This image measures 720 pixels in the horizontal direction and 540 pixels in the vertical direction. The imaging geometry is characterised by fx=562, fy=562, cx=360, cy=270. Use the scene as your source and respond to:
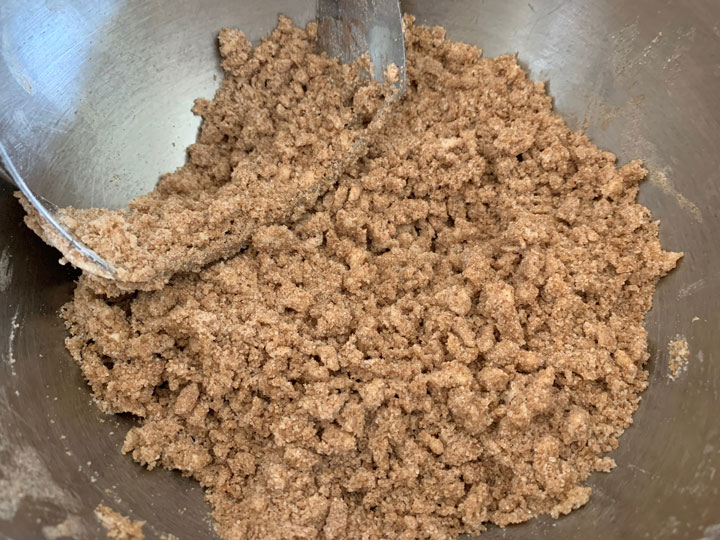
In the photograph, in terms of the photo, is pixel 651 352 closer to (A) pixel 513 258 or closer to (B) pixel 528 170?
Result: (A) pixel 513 258

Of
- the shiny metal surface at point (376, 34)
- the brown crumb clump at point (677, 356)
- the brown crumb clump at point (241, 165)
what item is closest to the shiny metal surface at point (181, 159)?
the brown crumb clump at point (677, 356)

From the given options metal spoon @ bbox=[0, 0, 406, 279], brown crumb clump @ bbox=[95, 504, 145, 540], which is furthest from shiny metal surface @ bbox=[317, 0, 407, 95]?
brown crumb clump @ bbox=[95, 504, 145, 540]

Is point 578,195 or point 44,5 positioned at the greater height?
point 578,195

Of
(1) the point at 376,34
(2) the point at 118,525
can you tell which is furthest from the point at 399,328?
(1) the point at 376,34

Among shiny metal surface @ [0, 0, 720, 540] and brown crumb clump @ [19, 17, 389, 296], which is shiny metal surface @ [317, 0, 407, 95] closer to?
brown crumb clump @ [19, 17, 389, 296]

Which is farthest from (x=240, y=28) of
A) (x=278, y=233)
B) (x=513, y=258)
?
(x=513, y=258)

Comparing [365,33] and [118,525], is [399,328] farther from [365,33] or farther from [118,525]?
[365,33]

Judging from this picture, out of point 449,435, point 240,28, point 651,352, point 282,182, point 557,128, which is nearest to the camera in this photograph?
point 449,435
